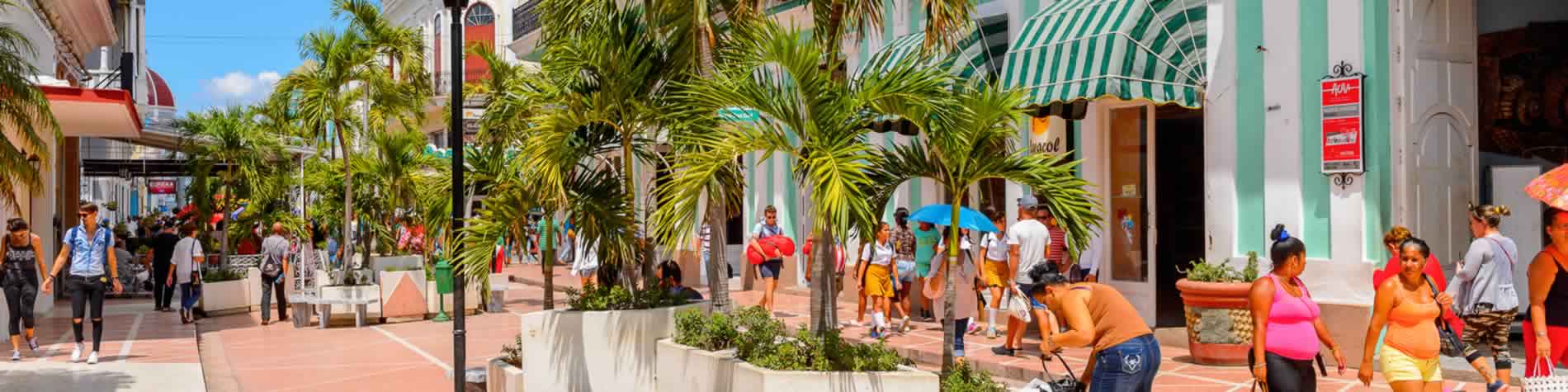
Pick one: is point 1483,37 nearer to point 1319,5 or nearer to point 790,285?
point 1319,5

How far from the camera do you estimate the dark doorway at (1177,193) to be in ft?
49.6

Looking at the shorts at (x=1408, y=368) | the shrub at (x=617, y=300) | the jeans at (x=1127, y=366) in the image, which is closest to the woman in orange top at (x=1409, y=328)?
the shorts at (x=1408, y=368)

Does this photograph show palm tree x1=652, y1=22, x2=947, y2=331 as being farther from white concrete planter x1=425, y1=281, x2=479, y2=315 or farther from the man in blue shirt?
white concrete planter x1=425, y1=281, x2=479, y2=315

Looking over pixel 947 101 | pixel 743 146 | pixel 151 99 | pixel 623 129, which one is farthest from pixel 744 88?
pixel 151 99

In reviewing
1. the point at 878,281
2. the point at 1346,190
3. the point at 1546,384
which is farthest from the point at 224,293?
the point at 1546,384

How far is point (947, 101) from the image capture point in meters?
8.07

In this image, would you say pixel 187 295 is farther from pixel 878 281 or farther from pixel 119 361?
pixel 878 281

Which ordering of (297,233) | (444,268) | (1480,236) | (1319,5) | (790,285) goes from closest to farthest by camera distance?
(1480,236)
(1319,5)
(444,268)
(790,285)
(297,233)

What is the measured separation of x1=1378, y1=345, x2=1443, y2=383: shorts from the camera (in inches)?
274

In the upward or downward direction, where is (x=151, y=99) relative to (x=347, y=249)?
upward

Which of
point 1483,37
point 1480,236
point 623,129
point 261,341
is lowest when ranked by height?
point 261,341

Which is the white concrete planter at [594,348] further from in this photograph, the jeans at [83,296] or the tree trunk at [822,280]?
the jeans at [83,296]

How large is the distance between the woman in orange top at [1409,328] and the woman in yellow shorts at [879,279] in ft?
23.7

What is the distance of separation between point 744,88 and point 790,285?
13.2 metres
